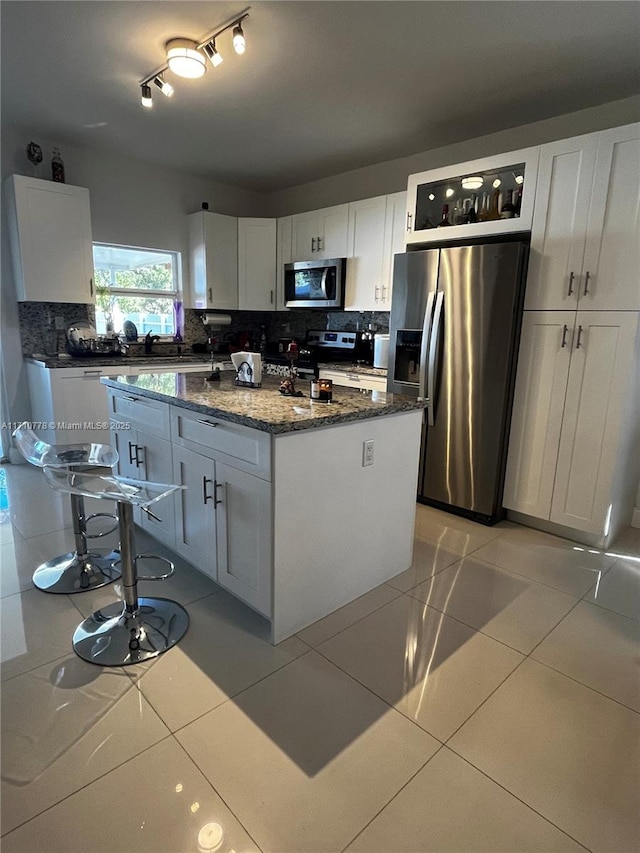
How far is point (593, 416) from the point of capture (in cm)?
275

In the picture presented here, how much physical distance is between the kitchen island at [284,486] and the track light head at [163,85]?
1647 millimetres

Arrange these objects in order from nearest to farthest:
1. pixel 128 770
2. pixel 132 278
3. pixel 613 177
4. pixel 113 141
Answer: pixel 128 770 → pixel 613 177 → pixel 113 141 → pixel 132 278

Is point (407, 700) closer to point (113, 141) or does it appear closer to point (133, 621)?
point (133, 621)

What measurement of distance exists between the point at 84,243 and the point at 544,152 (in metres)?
3.51

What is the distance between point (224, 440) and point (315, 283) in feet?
9.68

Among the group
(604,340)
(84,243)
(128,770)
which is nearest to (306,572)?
(128,770)

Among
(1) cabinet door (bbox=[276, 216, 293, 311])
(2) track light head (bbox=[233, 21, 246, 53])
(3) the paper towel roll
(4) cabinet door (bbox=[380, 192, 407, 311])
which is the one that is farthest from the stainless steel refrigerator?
(3) the paper towel roll

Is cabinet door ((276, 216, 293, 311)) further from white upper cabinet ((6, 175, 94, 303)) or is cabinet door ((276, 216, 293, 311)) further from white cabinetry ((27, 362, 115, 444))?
white cabinetry ((27, 362, 115, 444))

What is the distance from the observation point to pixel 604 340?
2646mm

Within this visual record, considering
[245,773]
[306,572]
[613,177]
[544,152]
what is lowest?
[245,773]

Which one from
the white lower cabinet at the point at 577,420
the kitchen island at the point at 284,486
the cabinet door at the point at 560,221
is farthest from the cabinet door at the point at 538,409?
the kitchen island at the point at 284,486

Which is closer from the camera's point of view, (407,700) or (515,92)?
(407,700)

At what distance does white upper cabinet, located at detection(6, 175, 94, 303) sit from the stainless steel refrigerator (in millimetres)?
2646

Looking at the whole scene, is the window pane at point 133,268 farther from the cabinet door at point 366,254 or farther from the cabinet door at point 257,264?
the cabinet door at point 366,254
